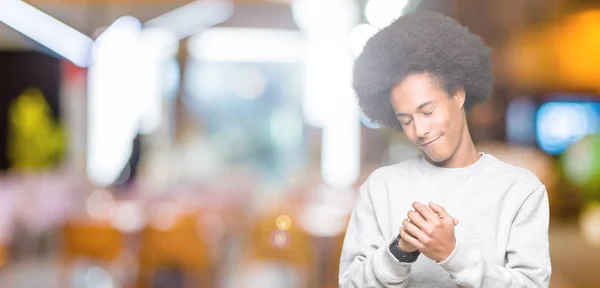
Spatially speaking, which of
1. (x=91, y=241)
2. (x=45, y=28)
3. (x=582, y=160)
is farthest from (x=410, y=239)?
(x=582, y=160)

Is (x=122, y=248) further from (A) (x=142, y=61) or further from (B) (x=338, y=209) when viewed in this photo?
(A) (x=142, y=61)

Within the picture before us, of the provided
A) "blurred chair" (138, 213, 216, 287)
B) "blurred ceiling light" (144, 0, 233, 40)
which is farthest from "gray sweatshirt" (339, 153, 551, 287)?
"blurred ceiling light" (144, 0, 233, 40)

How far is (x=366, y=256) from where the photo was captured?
1.02 metres

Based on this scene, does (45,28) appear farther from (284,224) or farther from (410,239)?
(410,239)

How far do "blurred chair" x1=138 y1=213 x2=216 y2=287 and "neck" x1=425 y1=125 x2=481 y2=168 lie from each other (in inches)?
173

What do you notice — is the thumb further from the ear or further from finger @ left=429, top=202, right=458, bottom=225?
the ear

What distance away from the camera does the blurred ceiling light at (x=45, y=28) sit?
4985 millimetres

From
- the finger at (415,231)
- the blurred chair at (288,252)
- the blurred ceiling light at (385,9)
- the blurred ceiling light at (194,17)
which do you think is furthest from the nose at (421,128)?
the blurred ceiling light at (194,17)

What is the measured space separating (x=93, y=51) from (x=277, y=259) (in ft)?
8.92

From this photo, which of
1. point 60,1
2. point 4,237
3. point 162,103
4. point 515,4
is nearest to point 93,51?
point 60,1

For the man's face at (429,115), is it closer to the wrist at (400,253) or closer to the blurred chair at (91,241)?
the wrist at (400,253)

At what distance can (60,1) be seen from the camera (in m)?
6.72

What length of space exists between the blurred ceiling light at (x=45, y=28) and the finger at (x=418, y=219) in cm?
352

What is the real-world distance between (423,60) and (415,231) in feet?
0.65
